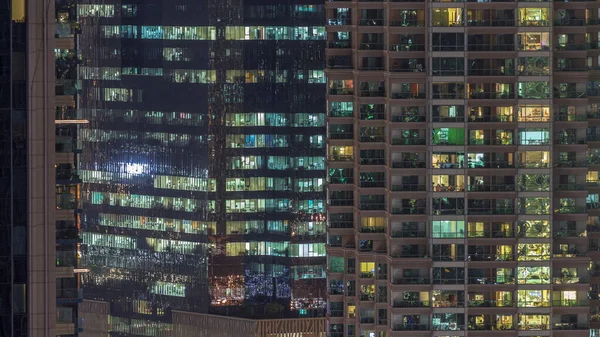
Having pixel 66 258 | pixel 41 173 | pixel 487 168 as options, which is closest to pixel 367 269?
pixel 487 168

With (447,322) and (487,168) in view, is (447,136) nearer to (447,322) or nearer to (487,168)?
(487,168)

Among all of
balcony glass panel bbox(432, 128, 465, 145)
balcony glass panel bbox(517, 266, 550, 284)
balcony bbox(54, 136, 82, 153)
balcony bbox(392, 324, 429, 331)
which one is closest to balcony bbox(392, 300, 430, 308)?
balcony bbox(392, 324, 429, 331)

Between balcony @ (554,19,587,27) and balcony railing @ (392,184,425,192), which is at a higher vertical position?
balcony @ (554,19,587,27)

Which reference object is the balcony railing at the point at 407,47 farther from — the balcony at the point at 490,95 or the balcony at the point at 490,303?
the balcony at the point at 490,303

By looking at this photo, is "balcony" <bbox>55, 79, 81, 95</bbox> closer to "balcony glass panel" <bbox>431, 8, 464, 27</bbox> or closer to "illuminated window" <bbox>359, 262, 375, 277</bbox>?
"balcony glass panel" <bbox>431, 8, 464, 27</bbox>

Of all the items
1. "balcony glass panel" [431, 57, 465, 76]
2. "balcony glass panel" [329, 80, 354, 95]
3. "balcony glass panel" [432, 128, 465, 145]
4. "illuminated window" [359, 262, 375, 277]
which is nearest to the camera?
"balcony glass panel" [431, 57, 465, 76]

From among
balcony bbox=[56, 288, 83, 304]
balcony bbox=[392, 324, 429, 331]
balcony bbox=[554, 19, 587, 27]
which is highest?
balcony bbox=[554, 19, 587, 27]

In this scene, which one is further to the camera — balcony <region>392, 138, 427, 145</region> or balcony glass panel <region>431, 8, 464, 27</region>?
balcony <region>392, 138, 427, 145</region>

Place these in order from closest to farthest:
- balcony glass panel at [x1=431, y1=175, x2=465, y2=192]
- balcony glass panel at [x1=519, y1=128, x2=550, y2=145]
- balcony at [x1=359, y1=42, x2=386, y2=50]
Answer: balcony glass panel at [x1=519, y1=128, x2=550, y2=145] → balcony glass panel at [x1=431, y1=175, x2=465, y2=192] → balcony at [x1=359, y1=42, x2=386, y2=50]

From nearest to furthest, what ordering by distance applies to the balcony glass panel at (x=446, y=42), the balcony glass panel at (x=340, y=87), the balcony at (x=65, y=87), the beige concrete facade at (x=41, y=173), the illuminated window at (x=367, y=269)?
1. the beige concrete facade at (x=41, y=173)
2. the balcony at (x=65, y=87)
3. the balcony glass panel at (x=446, y=42)
4. the illuminated window at (x=367, y=269)
5. the balcony glass panel at (x=340, y=87)

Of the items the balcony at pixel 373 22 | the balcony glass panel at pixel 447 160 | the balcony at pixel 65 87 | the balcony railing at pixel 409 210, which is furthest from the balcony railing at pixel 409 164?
the balcony at pixel 65 87
